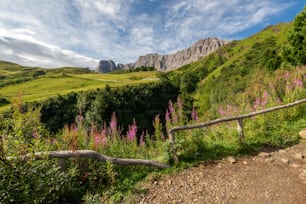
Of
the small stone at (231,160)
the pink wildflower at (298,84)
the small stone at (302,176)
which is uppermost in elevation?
the pink wildflower at (298,84)

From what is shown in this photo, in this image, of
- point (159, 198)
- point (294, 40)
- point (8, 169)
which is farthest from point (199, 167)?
point (294, 40)

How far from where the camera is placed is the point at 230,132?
18.5 ft

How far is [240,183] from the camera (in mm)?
3611

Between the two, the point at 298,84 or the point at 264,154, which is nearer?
the point at 264,154

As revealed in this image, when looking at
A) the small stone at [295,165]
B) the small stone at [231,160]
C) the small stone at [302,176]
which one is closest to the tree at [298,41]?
the small stone at [295,165]

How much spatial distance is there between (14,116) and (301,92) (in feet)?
29.2

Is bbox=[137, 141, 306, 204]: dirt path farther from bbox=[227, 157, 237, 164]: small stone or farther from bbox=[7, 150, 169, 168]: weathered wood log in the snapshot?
bbox=[7, 150, 169, 168]: weathered wood log

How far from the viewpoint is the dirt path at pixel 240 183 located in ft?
10.6

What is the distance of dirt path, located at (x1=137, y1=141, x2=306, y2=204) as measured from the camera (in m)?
3.23

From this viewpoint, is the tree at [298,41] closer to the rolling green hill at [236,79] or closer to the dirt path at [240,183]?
the rolling green hill at [236,79]

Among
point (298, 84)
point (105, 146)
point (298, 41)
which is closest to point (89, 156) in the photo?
point (105, 146)

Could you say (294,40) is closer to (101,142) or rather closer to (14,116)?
(101,142)

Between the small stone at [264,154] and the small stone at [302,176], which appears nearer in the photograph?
the small stone at [302,176]

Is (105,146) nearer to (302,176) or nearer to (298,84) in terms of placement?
(302,176)
